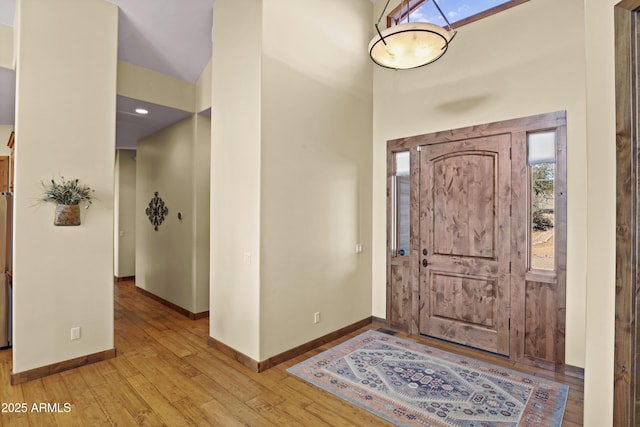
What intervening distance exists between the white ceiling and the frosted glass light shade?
2.35 meters

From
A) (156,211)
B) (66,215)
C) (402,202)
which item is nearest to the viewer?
(66,215)

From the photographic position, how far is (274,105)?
326 centimetres

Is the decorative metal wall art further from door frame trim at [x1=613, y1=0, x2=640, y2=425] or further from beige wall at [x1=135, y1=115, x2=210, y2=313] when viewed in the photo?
door frame trim at [x1=613, y1=0, x2=640, y2=425]

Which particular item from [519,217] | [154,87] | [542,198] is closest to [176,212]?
[154,87]

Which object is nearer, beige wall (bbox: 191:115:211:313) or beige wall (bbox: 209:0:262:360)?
beige wall (bbox: 209:0:262:360)

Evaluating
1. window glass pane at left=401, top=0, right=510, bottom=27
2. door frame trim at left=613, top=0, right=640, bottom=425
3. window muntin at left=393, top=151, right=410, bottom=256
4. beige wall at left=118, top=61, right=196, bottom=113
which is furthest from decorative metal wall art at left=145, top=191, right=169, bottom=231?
door frame trim at left=613, top=0, right=640, bottom=425

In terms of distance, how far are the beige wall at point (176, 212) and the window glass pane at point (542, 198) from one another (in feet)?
13.5

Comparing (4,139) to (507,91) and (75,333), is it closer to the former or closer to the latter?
(75,333)

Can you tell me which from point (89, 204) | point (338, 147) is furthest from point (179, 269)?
point (338, 147)

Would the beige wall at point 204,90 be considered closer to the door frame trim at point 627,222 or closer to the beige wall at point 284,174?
the beige wall at point 284,174

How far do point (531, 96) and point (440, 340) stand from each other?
283cm

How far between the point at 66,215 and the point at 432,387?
359 centimetres

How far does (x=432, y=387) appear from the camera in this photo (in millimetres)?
2828

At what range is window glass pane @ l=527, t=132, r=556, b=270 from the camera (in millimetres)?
3223
